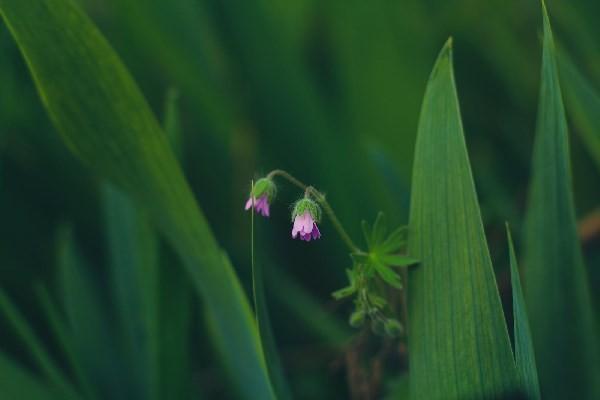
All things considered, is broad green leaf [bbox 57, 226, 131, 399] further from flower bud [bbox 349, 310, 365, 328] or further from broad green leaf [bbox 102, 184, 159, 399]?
flower bud [bbox 349, 310, 365, 328]

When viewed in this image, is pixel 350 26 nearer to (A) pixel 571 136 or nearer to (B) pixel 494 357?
(A) pixel 571 136

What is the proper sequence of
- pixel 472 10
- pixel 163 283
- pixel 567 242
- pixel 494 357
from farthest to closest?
pixel 472 10 → pixel 163 283 → pixel 567 242 → pixel 494 357

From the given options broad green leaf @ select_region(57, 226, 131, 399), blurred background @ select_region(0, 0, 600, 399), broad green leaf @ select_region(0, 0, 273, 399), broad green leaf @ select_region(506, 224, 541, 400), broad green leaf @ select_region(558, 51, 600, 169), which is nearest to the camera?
broad green leaf @ select_region(506, 224, 541, 400)

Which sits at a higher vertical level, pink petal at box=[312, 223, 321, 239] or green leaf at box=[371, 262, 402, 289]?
pink petal at box=[312, 223, 321, 239]

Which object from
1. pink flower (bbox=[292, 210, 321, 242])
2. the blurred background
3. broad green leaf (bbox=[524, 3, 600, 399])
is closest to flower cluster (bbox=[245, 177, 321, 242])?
pink flower (bbox=[292, 210, 321, 242])

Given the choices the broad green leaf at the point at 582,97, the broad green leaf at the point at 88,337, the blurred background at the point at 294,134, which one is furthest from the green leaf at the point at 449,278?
the blurred background at the point at 294,134

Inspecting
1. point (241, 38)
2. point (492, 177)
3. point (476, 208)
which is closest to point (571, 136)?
point (492, 177)

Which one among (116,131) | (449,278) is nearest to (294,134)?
(116,131)
